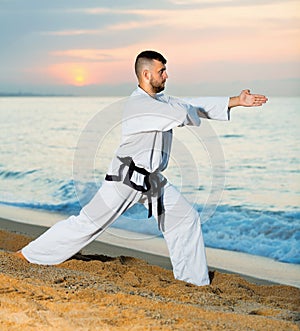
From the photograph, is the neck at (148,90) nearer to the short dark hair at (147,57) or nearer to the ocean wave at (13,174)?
the short dark hair at (147,57)

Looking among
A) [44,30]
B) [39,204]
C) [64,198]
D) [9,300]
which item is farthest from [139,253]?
[44,30]

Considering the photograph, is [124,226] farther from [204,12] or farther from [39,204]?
[204,12]

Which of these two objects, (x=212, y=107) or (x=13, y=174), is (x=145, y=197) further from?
(x=13, y=174)

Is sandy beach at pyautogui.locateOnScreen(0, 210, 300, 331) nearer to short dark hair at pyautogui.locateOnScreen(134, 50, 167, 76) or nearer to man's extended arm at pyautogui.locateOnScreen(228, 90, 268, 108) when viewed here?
man's extended arm at pyautogui.locateOnScreen(228, 90, 268, 108)

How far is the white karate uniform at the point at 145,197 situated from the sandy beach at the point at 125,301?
155mm

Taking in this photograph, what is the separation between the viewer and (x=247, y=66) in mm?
25188

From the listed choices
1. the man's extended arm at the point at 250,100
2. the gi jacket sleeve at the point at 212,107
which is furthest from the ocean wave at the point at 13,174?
the man's extended arm at the point at 250,100

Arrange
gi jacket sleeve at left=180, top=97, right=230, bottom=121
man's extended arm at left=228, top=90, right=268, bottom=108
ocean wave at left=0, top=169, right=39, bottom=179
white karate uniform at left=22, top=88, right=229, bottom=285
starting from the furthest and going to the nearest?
ocean wave at left=0, top=169, right=39, bottom=179 → gi jacket sleeve at left=180, top=97, right=230, bottom=121 → man's extended arm at left=228, top=90, right=268, bottom=108 → white karate uniform at left=22, top=88, right=229, bottom=285

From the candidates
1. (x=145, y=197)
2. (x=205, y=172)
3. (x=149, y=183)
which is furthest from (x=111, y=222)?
(x=205, y=172)

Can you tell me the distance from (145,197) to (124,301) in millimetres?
1329

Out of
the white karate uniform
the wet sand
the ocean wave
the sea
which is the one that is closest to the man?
the white karate uniform

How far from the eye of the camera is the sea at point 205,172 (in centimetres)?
789

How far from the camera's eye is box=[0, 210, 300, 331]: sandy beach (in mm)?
3051

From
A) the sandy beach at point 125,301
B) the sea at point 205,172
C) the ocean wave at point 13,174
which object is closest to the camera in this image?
the sandy beach at point 125,301
